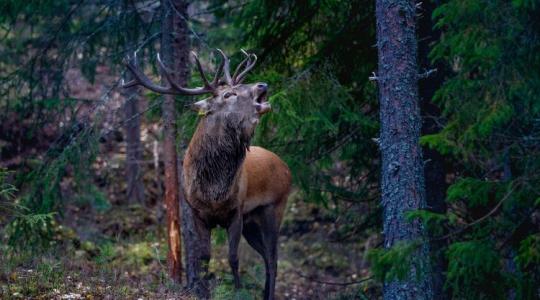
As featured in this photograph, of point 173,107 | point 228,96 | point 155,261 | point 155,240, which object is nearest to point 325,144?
point 173,107

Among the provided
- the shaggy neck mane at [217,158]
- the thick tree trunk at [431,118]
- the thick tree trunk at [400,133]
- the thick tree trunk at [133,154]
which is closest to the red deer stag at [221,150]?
the shaggy neck mane at [217,158]

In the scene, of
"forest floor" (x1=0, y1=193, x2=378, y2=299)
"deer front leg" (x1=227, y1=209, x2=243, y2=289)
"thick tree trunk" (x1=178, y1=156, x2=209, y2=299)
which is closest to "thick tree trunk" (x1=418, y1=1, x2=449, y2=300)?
"forest floor" (x1=0, y1=193, x2=378, y2=299)

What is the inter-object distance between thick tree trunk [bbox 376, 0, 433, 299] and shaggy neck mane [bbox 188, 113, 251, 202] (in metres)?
1.75

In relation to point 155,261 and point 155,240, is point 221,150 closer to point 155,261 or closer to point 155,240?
point 155,261

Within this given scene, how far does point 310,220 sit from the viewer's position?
1855 centimetres

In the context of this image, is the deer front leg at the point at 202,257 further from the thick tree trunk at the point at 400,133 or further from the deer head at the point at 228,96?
the thick tree trunk at the point at 400,133

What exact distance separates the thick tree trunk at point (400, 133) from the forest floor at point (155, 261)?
185 centimetres

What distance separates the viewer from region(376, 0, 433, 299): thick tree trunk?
744 centimetres

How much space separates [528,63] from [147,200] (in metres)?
13.5

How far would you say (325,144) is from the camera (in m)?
10.7

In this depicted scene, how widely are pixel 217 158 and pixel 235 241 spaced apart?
947mm

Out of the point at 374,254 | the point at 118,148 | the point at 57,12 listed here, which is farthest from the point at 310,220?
the point at 374,254

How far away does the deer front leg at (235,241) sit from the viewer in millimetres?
8695

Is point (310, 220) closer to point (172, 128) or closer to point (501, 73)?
point (172, 128)
